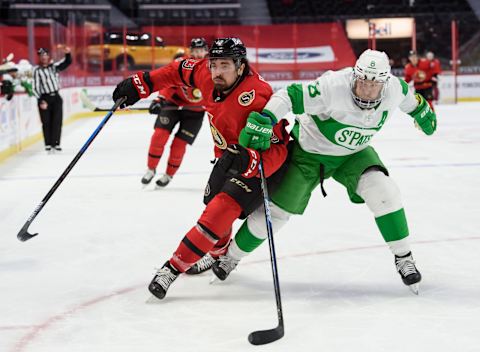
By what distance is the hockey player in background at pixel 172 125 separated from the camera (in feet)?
19.1

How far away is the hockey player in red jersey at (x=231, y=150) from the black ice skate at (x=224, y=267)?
0.25 metres

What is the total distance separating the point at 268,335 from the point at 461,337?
1.93 feet

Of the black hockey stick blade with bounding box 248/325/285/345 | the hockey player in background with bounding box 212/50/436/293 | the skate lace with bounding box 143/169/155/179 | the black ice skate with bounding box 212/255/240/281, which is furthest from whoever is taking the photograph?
the skate lace with bounding box 143/169/155/179

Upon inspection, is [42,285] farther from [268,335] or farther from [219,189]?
[268,335]

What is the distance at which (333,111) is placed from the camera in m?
2.89

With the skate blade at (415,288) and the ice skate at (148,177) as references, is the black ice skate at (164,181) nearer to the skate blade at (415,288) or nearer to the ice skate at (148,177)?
the ice skate at (148,177)

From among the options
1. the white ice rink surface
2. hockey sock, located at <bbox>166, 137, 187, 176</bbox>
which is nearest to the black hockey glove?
hockey sock, located at <bbox>166, 137, 187, 176</bbox>

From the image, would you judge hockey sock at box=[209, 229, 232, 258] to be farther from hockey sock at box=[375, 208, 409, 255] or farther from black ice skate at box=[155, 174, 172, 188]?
black ice skate at box=[155, 174, 172, 188]

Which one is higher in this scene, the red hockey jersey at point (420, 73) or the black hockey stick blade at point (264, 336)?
the red hockey jersey at point (420, 73)

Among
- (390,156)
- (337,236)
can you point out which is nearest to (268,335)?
(337,236)

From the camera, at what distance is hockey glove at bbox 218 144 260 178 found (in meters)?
2.75

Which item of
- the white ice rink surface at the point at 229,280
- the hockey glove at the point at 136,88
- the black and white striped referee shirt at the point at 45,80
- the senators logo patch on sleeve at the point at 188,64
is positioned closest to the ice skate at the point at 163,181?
the white ice rink surface at the point at 229,280

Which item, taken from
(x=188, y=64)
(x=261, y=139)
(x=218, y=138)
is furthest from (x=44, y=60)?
(x=261, y=139)

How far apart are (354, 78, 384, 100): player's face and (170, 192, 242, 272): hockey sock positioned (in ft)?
1.91
